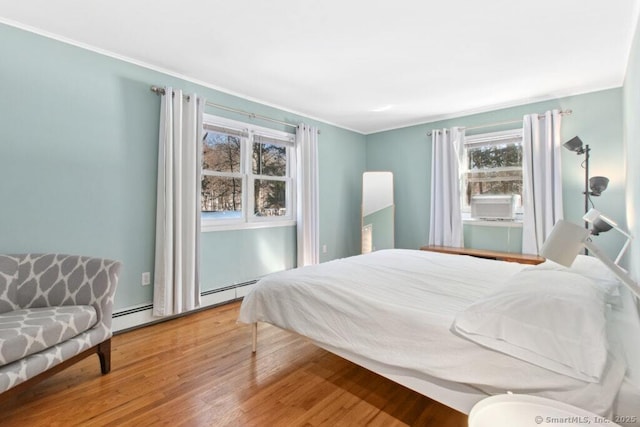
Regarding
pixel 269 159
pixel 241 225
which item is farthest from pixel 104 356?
pixel 269 159

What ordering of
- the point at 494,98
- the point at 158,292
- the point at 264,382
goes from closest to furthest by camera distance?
the point at 264,382 < the point at 158,292 < the point at 494,98

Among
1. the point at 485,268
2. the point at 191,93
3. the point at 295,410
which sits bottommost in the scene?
the point at 295,410

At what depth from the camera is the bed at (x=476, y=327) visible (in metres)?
1.07

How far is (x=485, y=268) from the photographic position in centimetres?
239

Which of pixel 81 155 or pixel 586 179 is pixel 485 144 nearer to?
pixel 586 179

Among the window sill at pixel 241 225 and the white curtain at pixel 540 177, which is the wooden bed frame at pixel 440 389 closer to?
the window sill at pixel 241 225

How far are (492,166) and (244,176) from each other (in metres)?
3.15

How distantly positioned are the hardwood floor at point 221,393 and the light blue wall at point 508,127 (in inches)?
108

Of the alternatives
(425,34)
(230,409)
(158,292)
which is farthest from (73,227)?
(425,34)

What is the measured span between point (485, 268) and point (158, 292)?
2.85 m

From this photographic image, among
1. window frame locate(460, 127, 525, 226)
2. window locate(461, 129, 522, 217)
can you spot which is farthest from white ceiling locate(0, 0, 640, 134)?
window locate(461, 129, 522, 217)

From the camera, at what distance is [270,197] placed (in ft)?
13.0

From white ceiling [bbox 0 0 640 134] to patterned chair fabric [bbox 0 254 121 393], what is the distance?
168 centimetres

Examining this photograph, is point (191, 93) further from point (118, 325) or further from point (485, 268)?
point (485, 268)
